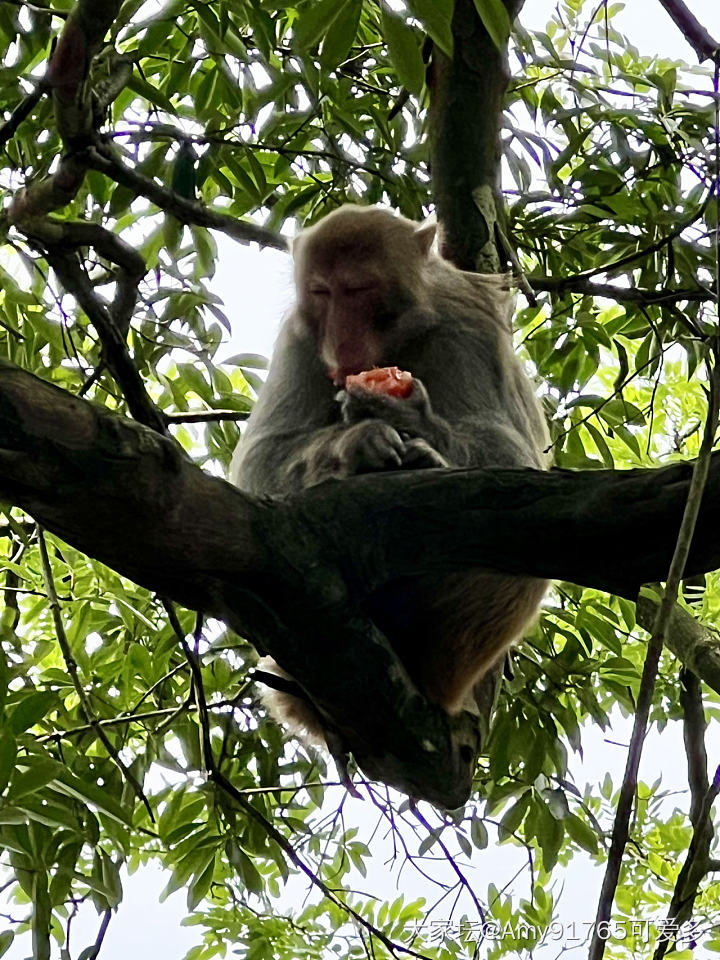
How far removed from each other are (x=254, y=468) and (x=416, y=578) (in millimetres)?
685

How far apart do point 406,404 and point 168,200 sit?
65 cm

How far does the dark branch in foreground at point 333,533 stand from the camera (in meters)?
1.50

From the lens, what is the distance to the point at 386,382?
2402mm

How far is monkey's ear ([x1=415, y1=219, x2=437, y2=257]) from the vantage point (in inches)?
110

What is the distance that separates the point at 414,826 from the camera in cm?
303

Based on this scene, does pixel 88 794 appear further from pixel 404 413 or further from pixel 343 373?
pixel 343 373

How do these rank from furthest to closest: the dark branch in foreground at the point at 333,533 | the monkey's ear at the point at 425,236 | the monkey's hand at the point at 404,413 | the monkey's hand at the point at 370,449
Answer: the monkey's ear at the point at 425,236, the monkey's hand at the point at 404,413, the monkey's hand at the point at 370,449, the dark branch in foreground at the point at 333,533

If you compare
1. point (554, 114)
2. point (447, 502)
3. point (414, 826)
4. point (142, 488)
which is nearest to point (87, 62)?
point (142, 488)

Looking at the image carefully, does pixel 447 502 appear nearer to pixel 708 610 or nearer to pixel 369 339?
pixel 369 339

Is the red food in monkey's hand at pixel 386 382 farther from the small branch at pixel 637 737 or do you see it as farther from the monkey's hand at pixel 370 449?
the small branch at pixel 637 737

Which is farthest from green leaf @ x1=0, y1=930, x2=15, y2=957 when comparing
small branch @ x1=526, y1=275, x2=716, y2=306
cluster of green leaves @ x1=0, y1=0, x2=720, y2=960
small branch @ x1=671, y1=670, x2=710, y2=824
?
small branch @ x1=671, y1=670, x2=710, y2=824

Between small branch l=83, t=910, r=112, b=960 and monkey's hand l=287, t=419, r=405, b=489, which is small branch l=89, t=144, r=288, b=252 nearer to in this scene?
Answer: monkey's hand l=287, t=419, r=405, b=489

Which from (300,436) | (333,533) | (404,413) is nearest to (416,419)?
(404,413)

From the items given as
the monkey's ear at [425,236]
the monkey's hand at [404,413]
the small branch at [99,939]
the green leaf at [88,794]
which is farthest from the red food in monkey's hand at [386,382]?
the small branch at [99,939]
